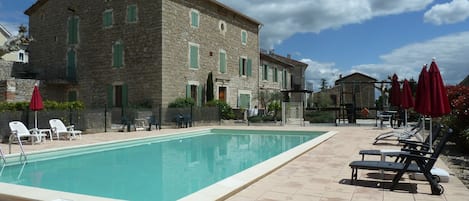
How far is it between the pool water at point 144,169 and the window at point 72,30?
12835 millimetres

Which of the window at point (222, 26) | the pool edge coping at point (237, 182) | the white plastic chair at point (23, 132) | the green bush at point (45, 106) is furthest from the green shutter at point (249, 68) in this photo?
the pool edge coping at point (237, 182)

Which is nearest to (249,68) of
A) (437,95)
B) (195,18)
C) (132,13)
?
(195,18)

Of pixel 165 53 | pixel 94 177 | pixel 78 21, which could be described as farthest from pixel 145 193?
pixel 78 21

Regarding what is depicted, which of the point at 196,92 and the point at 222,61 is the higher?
the point at 222,61

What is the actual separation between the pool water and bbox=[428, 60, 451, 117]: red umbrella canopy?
3643 mm

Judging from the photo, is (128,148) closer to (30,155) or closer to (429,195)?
(30,155)

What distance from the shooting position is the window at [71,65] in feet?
70.5

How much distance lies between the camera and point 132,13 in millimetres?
19562

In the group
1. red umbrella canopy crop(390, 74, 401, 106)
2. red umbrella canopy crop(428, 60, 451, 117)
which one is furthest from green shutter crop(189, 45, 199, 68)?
red umbrella canopy crop(428, 60, 451, 117)

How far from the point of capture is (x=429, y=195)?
14.6 ft

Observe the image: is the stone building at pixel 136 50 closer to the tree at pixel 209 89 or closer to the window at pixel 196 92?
the window at pixel 196 92

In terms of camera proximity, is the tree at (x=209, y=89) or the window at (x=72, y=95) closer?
the tree at (x=209, y=89)

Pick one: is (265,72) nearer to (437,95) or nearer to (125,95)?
(125,95)

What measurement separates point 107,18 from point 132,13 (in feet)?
6.08
